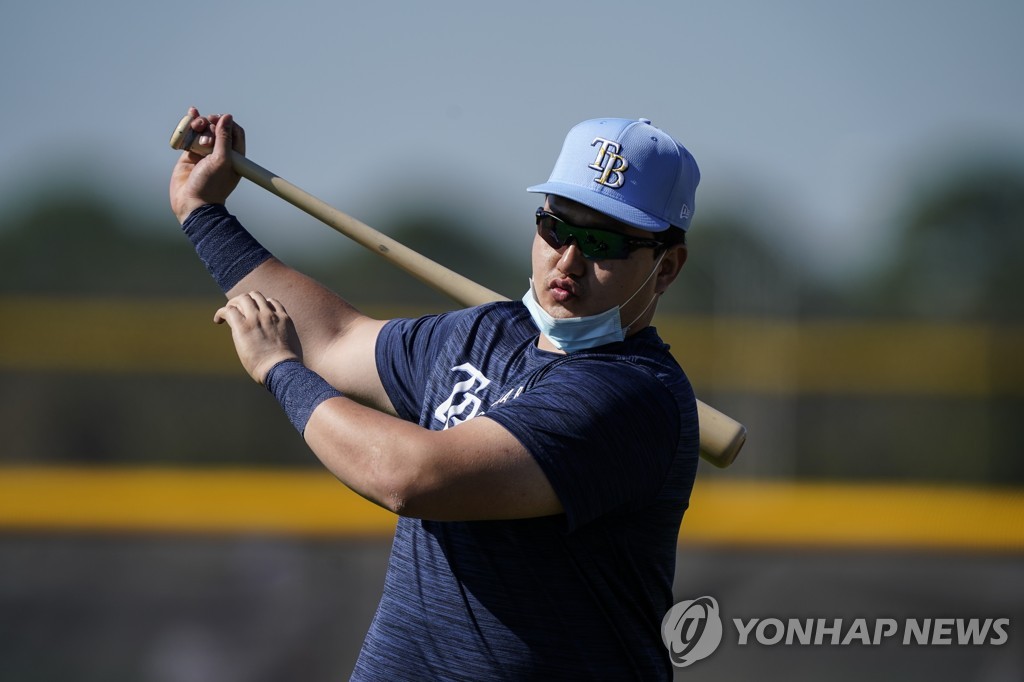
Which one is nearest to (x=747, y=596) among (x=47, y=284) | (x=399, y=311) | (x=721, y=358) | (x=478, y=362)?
(x=721, y=358)

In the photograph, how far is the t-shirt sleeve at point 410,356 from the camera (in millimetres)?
2361

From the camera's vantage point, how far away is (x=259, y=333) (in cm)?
208

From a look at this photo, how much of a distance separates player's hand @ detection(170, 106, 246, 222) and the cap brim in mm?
948

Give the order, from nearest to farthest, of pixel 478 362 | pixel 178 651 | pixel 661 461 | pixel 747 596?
pixel 661 461
pixel 478 362
pixel 178 651
pixel 747 596

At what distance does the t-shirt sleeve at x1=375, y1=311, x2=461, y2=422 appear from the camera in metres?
2.36

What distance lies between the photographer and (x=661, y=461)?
1968 mm

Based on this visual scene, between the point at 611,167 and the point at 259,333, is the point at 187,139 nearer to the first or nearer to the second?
the point at 259,333

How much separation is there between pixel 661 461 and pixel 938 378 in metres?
Result: 5.45

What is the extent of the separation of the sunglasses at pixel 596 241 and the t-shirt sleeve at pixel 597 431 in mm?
237

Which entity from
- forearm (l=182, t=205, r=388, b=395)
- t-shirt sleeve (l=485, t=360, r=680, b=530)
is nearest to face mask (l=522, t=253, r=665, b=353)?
t-shirt sleeve (l=485, t=360, r=680, b=530)

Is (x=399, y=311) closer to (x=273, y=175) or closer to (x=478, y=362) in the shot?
(x=273, y=175)

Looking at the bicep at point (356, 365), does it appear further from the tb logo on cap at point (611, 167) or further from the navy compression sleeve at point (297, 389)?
the tb logo on cap at point (611, 167)
